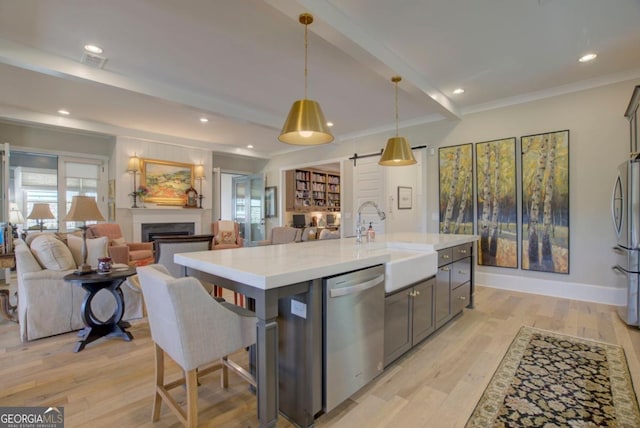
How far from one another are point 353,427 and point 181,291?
120cm

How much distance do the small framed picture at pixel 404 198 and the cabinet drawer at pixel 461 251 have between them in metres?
2.81

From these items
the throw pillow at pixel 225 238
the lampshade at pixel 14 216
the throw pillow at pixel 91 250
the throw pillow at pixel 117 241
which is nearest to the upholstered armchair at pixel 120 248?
the throw pillow at pixel 117 241

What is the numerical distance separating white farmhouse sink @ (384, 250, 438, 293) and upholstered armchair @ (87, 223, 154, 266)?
4.56 meters

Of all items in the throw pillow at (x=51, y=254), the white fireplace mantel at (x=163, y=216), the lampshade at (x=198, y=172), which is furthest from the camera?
the lampshade at (x=198, y=172)

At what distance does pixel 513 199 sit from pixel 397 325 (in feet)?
11.0

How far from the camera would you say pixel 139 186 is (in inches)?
249

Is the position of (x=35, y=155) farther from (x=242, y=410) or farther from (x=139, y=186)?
(x=242, y=410)

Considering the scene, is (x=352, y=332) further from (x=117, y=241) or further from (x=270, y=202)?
(x=270, y=202)

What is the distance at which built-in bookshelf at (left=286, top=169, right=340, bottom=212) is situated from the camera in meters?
8.48

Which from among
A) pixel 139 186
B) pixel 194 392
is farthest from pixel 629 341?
pixel 139 186

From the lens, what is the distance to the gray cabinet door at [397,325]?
217 cm

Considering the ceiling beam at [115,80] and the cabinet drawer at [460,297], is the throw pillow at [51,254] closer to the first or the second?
the ceiling beam at [115,80]

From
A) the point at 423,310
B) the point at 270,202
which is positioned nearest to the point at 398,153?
the point at 423,310

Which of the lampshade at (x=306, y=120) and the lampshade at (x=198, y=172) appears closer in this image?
the lampshade at (x=306, y=120)
